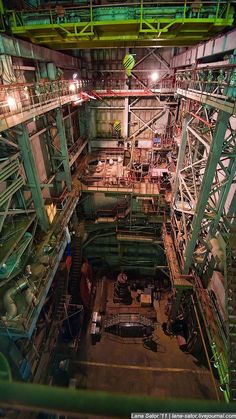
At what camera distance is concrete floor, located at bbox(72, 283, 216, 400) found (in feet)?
41.9

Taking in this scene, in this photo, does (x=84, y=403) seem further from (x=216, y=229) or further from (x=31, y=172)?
(x=31, y=172)

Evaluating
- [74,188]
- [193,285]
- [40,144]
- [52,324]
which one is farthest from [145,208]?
[52,324]

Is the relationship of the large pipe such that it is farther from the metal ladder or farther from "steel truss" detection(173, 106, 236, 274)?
"steel truss" detection(173, 106, 236, 274)

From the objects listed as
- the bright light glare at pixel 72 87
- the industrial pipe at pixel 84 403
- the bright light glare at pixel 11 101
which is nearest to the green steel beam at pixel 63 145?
the bright light glare at pixel 72 87

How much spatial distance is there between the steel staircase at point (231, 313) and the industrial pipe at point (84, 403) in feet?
27.3

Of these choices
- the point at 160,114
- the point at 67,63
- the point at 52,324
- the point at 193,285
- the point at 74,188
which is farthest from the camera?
the point at 160,114

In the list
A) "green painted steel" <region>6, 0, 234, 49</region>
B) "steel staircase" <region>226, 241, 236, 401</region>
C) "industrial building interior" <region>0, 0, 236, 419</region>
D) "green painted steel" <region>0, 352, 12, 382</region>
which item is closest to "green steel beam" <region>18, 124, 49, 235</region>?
"industrial building interior" <region>0, 0, 236, 419</region>

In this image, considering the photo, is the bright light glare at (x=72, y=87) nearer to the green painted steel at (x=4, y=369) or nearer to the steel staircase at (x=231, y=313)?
the steel staircase at (x=231, y=313)

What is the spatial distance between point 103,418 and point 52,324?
43.6 ft

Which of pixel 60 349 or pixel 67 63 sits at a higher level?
pixel 67 63

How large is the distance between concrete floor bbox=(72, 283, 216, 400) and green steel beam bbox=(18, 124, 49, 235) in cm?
851

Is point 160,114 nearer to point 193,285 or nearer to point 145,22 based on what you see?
point 145,22

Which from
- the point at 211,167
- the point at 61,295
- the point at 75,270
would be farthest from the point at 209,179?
the point at 75,270

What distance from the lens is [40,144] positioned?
13867 millimetres
